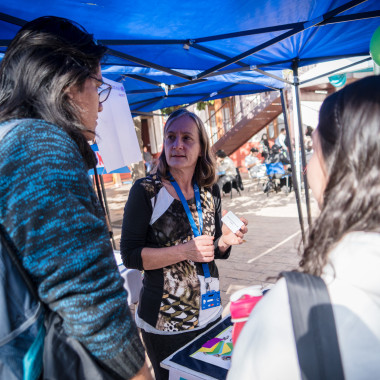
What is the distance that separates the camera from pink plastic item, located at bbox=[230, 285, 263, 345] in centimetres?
89

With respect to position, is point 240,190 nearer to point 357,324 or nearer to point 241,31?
point 241,31

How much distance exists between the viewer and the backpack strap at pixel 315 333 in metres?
0.63

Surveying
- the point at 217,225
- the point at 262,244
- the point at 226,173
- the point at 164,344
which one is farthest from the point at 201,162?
the point at 226,173

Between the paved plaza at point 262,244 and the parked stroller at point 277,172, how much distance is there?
2.14ft

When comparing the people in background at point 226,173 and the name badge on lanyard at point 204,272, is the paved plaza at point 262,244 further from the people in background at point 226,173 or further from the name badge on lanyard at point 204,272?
the people in background at point 226,173

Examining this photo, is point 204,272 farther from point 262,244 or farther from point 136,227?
point 262,244

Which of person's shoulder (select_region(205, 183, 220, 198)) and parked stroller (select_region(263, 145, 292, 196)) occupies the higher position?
person's shoulder (select_region(205, 183, 220, 198))

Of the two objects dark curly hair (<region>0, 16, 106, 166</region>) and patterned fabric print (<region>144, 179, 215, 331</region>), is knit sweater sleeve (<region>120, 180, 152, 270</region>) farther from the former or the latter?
dark curly hair (<region>0, 16, 106, 166</region>)

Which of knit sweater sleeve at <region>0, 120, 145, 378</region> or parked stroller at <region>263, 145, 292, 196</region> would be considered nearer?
knit sweater sleeve at <region>0, 120, 145, 378</region>

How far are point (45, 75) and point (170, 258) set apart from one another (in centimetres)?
105

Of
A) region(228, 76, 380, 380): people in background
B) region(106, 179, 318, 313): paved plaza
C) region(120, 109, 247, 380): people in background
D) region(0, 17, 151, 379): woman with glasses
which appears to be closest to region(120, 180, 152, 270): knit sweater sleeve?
region(120, 109, 247, 380): people in background

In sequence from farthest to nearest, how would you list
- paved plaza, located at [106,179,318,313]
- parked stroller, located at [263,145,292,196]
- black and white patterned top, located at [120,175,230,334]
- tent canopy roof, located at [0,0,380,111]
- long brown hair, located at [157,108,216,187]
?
parked stroller, located at [263,145,292,196], paved plaza, located at [106,179,318,313], tent canopy roof, located at [0,0,380,111], long brown hair, located at [157,108,216,187], black and white patterned top, located at [120,175,230,334]

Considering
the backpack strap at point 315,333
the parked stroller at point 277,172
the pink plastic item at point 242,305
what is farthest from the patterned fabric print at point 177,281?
the parked stroller at point 277,172

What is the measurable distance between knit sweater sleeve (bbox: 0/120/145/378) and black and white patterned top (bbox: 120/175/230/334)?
0.94 m
